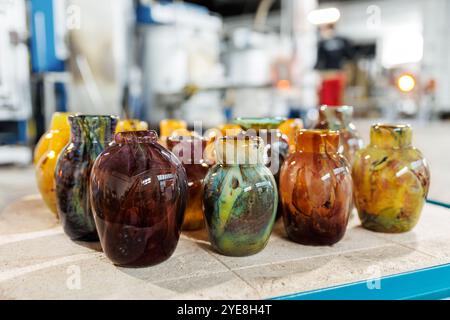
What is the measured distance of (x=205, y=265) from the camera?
2.79 ft

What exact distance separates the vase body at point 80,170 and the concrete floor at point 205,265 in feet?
0.19

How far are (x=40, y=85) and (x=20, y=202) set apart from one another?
1.69m

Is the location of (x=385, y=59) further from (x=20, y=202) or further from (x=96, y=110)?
(x=20, y=202)

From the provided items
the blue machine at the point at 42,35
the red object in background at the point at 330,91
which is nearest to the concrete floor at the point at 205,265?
the blue machine at the point at 42,35

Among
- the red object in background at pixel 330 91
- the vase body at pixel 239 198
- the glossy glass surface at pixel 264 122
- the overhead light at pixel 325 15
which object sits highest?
the overhead light at pixel 325 15

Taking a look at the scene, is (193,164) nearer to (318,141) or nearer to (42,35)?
(318,141)

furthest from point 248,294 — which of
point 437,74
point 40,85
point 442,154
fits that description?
point 437,74

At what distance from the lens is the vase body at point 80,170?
37.6 inches

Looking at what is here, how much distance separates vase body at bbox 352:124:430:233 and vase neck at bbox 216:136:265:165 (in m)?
0.33

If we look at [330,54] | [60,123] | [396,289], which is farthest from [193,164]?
[330,54]

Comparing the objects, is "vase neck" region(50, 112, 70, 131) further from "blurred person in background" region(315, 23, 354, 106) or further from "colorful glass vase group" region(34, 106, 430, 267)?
"blurred person in background" region(315, 23, 354, 106)

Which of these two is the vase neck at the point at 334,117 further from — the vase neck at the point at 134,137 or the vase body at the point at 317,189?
the vase neck at the point at 134,137

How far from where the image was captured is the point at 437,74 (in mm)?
8281

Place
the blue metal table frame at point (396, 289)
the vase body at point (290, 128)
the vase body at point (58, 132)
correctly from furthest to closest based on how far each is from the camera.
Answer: the vase body at point (290, 128), the vase body at point (58, 132), the blue metal table frame at point (396, 289)
